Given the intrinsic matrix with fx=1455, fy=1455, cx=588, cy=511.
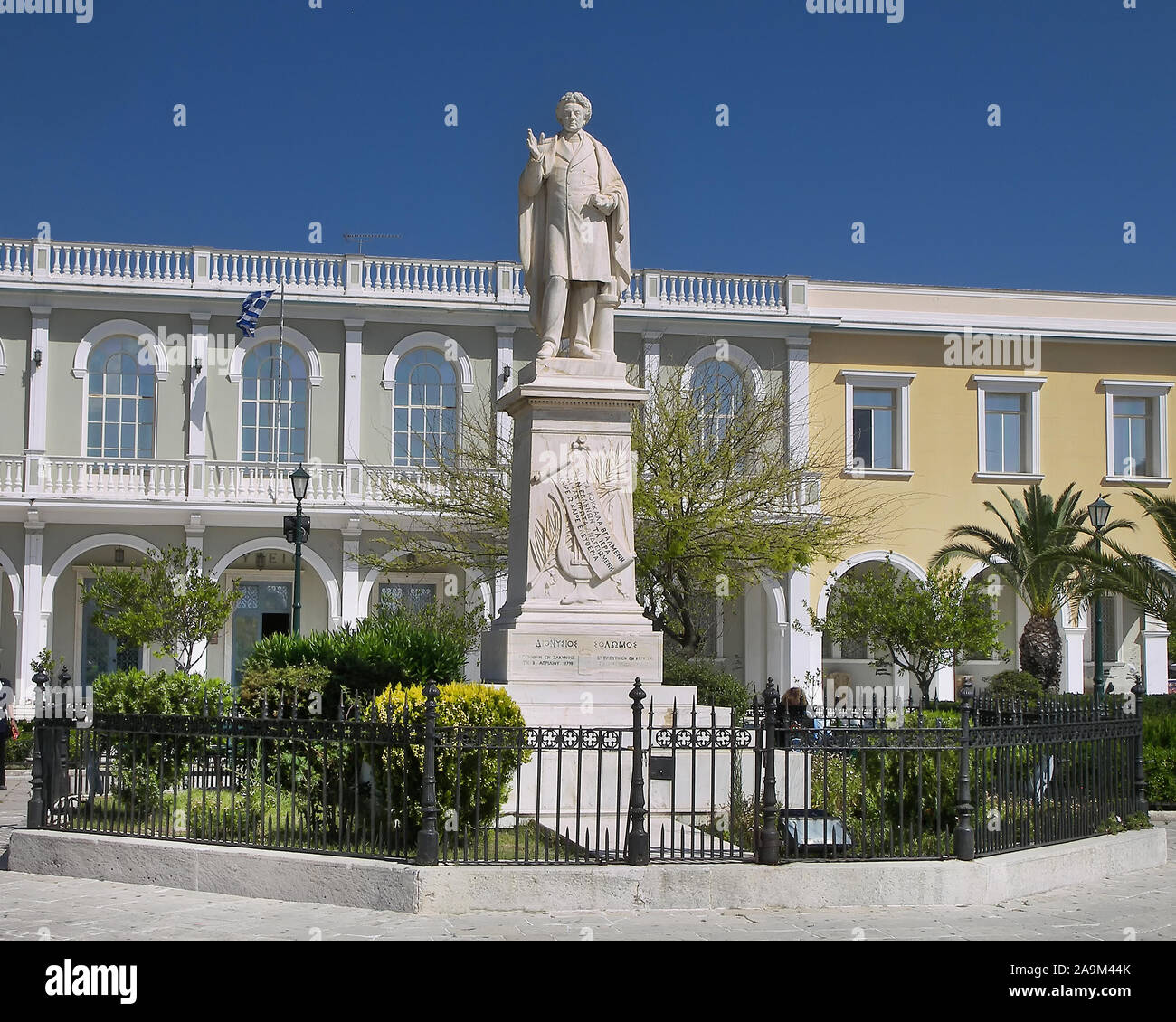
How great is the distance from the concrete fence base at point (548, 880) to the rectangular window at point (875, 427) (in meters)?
23.9

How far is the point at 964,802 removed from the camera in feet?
30.5

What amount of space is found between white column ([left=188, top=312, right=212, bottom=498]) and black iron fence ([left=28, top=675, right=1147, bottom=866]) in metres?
20.2

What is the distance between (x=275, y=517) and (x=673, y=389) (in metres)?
9.66

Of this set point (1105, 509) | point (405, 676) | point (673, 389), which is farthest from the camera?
point (673, 389)

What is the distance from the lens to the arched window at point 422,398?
105ft

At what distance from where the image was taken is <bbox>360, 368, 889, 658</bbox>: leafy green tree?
22484 millimetres

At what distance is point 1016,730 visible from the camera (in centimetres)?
993

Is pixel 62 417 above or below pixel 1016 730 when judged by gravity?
above

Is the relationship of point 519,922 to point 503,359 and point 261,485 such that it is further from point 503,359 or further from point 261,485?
point 503,359

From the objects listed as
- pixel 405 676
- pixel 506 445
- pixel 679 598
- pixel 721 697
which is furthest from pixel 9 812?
pixel 506 445

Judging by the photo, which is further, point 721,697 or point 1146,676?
point 1146,676

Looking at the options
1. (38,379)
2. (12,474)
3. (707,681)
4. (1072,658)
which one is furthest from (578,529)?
(1072,658)

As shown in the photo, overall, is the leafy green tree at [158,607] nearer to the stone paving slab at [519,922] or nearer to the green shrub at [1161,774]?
the green shrub at [1161,774]
